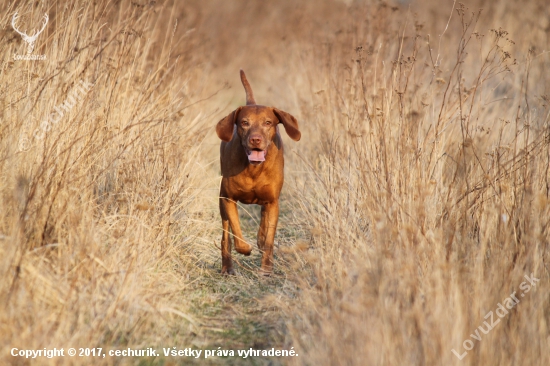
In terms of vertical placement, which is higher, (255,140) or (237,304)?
(255,140)

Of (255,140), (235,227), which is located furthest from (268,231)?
(255,140)

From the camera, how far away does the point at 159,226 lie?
4.29m

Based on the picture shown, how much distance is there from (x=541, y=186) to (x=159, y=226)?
235 cm

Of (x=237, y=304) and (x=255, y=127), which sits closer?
(x=237, y=304)

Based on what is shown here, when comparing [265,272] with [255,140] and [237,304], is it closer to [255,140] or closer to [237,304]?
[237,304]

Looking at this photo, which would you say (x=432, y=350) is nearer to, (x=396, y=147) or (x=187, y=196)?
(x=396, y=147)

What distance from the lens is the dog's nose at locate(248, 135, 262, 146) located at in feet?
14.5

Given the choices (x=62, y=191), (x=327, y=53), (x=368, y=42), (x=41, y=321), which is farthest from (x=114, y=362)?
(x=327, y=53)

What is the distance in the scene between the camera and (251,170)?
4660 mm

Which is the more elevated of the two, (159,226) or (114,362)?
(159,226)

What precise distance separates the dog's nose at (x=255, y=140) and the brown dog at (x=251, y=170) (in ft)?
0.05

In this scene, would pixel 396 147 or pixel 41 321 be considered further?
pixel 396 147

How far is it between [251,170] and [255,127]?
306 millimetres

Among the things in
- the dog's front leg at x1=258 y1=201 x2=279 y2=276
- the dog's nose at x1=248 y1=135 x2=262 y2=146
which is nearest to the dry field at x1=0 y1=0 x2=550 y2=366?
the dog's front leg at x1=258 y1=201 x2=279 y2=276
